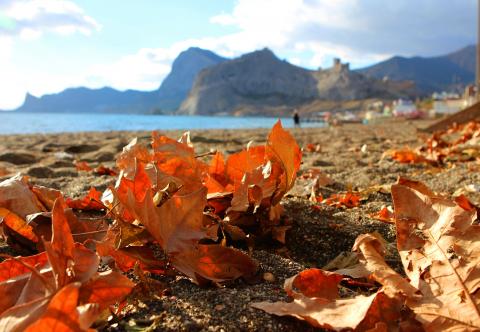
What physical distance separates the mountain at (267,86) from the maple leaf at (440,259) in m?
120

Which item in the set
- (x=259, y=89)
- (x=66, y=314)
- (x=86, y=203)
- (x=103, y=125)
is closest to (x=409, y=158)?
(x=86, y=203)

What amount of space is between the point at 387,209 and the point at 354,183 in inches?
43.1

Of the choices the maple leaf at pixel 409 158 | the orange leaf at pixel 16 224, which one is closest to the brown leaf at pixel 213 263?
the orange leaf at pixel 16 224

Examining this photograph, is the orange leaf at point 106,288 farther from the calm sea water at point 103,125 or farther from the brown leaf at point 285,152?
the calm sea water at point 103,125

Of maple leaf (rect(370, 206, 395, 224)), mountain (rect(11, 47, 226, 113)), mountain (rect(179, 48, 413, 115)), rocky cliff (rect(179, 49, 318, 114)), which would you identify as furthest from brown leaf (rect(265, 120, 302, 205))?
mountain (rect(11, 47, 226, 113))

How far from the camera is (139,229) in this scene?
1.02m

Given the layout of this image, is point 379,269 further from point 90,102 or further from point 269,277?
point 90,102

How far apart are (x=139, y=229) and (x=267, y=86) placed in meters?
147

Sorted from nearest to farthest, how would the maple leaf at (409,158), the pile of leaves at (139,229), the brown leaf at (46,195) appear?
1. the pile of leaves at (139,229)
2. the brown leaf at (46,195)
3. the maple leaf at (409,158)

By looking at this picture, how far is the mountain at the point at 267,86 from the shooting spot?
132250 millimetres

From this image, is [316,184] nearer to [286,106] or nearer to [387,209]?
[387,209]

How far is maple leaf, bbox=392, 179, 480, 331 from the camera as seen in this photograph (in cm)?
76

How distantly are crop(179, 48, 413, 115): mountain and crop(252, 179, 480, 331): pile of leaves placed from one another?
120 metres

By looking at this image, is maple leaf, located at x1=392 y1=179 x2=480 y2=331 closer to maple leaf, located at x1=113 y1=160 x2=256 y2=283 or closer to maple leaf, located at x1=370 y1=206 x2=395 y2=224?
maple leaf, located at x1=113 y1=160 x2=256 y2=283
